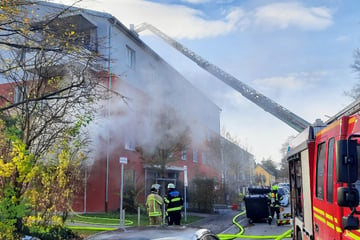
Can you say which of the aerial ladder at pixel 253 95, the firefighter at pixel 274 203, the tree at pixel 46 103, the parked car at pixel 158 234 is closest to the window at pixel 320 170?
Result: the parked car at pixel 158 234

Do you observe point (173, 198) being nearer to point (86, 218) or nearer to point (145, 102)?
point (86, 218)

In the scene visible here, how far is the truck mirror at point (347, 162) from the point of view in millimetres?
2832

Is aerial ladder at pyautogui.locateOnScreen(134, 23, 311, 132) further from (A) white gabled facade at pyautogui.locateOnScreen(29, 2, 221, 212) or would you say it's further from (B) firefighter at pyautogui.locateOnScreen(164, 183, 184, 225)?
(B) firefighter at pyautogui.locateOnScreen(164, 183, 184, 225)

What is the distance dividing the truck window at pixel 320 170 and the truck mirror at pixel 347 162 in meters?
1.30

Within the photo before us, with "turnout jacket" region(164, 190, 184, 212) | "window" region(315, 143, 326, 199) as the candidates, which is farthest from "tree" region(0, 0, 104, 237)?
"window" region(315, 143, 326, 199)

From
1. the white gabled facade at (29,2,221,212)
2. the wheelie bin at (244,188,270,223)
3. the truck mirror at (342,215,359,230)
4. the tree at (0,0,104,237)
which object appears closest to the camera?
the truck mirror at (342,215,359,230)

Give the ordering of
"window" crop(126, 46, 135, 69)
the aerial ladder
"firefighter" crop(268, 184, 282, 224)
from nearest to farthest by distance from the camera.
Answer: "firefighter" crop(268, 184, 282, 224) < the aerial ladder < "window" crop(126, 46, 135, 69)

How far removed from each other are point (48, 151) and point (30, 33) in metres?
2.73

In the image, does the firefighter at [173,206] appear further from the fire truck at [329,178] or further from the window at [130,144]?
the window at [130,144]

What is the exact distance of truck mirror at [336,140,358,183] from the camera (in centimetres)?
283

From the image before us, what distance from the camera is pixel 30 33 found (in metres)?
7.03

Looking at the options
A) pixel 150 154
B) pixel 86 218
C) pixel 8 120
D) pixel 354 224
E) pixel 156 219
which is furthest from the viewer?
pixel 150 154

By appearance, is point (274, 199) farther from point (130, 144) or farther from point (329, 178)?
point (329, 178)

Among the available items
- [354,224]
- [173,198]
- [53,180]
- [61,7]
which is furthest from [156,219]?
[354,224]
